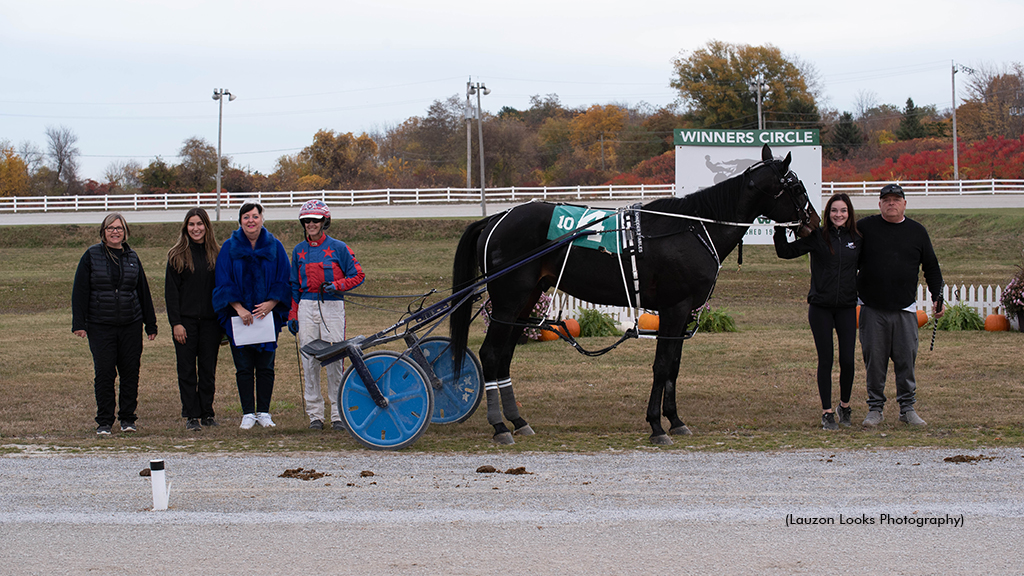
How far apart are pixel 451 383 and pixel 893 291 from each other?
12.4 ft

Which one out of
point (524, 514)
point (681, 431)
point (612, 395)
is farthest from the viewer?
point (612, 395)

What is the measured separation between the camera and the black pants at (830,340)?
7027 millimetres

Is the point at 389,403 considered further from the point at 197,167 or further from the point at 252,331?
the point at 197,167

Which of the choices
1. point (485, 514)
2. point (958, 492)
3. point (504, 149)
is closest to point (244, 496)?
point (485, 514)

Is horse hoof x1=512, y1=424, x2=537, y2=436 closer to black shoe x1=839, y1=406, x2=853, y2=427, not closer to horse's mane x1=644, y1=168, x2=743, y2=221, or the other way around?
horse's mane x1=644, y1=168, x2=743, y2=221

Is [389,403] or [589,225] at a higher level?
[589,225]

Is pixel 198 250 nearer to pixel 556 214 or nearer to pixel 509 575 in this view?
pixel 556 214

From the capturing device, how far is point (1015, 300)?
13391 mm

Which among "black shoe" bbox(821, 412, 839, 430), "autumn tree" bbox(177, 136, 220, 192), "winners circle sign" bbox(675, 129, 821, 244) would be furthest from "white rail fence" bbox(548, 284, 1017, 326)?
"autumn tree" bbox(177, 136, 220, 192)

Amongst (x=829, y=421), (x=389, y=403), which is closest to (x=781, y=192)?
(x=829, y=421)

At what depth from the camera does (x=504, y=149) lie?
61562 mm

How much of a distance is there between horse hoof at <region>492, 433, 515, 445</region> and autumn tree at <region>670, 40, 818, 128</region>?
52474 mm

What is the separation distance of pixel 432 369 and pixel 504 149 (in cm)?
5538

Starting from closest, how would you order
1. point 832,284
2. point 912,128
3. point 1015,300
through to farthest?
point 832,284 → point 1015,300 → point 912,128
